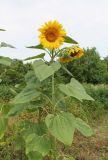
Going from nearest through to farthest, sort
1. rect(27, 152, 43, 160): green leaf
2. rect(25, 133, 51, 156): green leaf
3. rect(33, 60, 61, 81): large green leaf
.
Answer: rect(33, 60, 61, 81): large green leaf → rect(25, 133, 51, 156): green leaf → rect(27, 152, 43, 160): green leaf

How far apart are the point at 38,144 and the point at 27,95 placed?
29 cm

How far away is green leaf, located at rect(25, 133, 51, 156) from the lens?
9.15 ft

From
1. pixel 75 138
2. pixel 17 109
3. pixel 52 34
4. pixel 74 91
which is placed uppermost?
pixel 52 34

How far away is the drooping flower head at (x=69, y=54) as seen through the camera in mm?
2811

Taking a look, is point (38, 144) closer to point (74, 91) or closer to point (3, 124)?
point (3, 124)

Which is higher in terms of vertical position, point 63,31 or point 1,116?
point 63,31

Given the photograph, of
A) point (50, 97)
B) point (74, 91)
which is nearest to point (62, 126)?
point (74, 91)

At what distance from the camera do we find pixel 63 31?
2719 millimetres

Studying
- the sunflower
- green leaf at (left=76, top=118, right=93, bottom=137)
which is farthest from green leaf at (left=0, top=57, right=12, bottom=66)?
green leaf at (left=76, top=118, right=93, bottom=137)

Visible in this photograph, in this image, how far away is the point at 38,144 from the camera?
2.81m

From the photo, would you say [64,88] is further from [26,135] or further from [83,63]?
[83,63]

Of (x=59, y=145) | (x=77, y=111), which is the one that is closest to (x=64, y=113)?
(x=59, y=145)

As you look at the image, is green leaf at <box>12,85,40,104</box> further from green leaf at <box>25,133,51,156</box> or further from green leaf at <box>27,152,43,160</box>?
green leaf at <box>27,152,43,160</box>

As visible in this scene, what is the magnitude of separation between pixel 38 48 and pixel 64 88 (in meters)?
0.28
